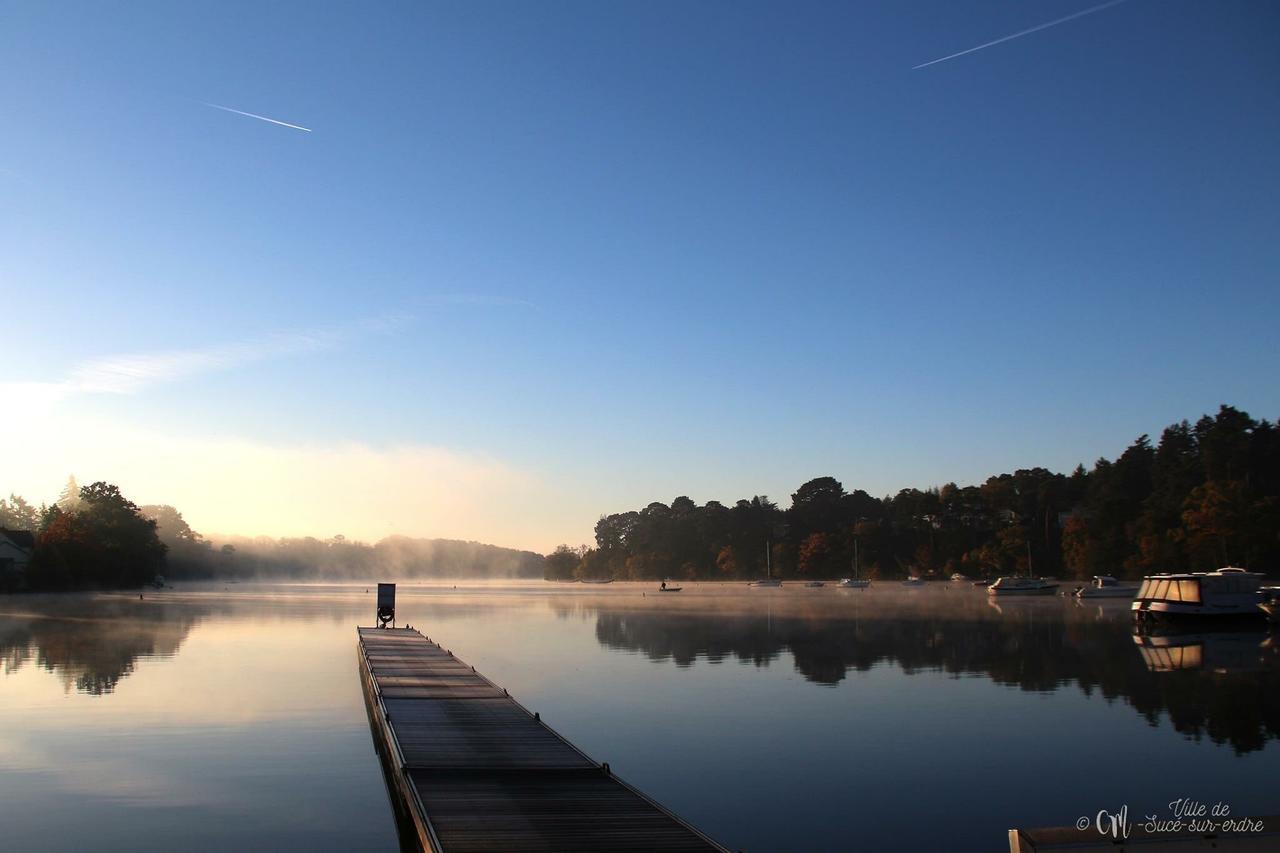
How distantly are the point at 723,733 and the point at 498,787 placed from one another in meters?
9.35

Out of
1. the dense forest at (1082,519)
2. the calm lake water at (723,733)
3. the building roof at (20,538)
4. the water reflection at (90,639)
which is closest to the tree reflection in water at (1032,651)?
the calm lake water at (723,733)

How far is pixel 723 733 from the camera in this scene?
2384 centimetres

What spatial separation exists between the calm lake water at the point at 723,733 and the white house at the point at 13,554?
70312 millimetres

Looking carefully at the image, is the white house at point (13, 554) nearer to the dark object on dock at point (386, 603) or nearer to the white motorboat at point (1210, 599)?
the dark object on dock at point (386, 603)

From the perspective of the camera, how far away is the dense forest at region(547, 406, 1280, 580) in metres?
98.9

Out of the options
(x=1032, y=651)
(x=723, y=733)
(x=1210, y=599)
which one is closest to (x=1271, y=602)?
(x=1210, y=599)

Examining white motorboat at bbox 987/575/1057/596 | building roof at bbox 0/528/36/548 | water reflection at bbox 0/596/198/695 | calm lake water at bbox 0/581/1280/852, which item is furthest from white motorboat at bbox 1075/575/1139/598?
building roof at bbox 0/528/36/548

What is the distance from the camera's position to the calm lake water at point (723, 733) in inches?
645

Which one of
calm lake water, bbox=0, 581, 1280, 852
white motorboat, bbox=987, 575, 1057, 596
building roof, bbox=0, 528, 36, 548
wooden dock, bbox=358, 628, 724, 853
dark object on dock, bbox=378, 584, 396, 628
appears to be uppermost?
building roof, bbox=0, 528, 36, 548

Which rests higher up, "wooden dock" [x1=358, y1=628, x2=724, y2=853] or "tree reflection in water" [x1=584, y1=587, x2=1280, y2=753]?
"wooden dock" [x1=358, y1=628, x2=724, y2=853]

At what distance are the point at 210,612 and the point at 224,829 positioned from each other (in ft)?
222

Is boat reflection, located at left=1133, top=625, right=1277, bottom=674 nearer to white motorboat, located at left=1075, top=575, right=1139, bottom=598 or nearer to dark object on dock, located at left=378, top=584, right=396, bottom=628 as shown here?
dark object on dock, located at left=378, top=584, right=396, bottom=628

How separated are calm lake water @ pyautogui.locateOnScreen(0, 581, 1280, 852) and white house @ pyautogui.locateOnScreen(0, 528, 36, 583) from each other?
70.3 meters

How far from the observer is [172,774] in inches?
761
